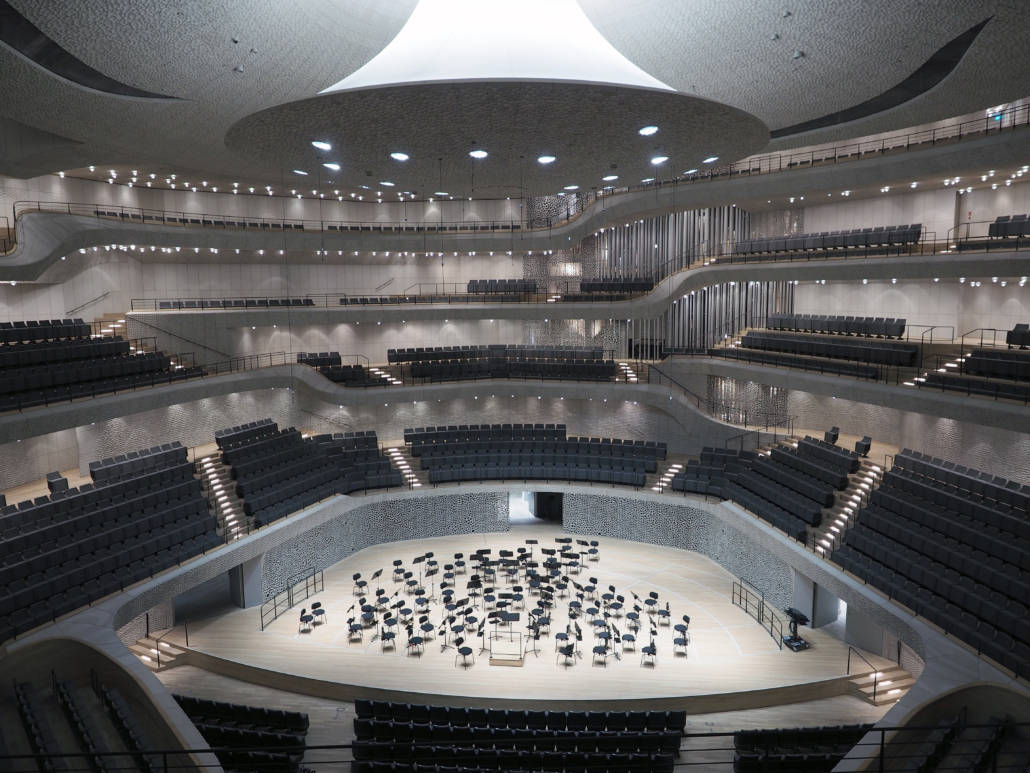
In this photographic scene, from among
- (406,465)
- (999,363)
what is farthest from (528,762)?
(999,363)

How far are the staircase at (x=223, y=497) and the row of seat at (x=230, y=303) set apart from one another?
23.9 ft

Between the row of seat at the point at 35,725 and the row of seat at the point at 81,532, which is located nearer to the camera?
the row of seat at the point at 35,725

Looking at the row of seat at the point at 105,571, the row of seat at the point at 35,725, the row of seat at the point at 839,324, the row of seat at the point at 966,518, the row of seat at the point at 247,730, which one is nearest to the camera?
the row of seat at the point at 35,725

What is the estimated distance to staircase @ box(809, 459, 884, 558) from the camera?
1739 cm

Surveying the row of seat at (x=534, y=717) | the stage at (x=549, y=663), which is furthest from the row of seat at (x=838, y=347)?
the row of seat at (x=534, y=717)

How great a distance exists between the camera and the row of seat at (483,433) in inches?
1030

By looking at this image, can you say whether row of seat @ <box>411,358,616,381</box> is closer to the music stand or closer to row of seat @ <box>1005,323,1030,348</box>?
the music stand

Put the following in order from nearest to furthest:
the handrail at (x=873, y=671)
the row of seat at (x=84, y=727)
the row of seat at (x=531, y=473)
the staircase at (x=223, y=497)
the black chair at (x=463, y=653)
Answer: the row of seat at (x=84, y=727) < the handrail at (x=873, y=671) < the black chair at (x=463, y=653) < the staircase at (x=223, y=497) < the row of seat at (x=531, y=473)

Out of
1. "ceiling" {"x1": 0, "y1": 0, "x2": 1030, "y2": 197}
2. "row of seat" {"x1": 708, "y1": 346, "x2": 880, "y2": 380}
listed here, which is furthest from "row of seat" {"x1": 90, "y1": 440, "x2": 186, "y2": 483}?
"row of seat" {"x1": 708, "y1": 346, "x2": 880, "y2": 380}

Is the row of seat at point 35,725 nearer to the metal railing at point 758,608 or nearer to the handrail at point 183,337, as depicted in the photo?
the metal railing at point 758,608

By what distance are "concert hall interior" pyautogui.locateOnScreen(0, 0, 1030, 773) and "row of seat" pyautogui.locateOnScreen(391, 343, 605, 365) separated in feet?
0.72

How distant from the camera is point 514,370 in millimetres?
27922

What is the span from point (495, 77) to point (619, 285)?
67.2 feet

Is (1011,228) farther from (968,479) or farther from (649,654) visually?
(649,654)
